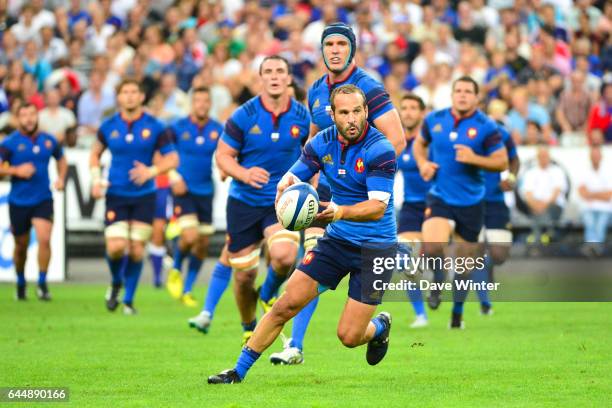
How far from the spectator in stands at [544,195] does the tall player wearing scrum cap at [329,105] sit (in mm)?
13792

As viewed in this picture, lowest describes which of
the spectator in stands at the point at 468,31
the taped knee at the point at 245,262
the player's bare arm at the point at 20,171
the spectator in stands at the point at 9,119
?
the spectator in stands at the point at 9,119

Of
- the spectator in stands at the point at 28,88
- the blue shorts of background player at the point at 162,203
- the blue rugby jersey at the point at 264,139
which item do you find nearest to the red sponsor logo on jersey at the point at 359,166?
the blue rugby jersey at the point at 264,139

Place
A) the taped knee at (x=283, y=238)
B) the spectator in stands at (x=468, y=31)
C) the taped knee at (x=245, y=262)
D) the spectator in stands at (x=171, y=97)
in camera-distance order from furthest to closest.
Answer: the spectator in stands at (x=468, y=31), the spectator in stands at (x=171, y=97), the taped knee at (x=245, y=262), the taped knee at (x=283, y=238)

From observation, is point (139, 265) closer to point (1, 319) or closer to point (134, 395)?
point (1, 319)

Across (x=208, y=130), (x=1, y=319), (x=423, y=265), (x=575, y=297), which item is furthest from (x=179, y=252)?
(x=423, y=265)

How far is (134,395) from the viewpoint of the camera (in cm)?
988

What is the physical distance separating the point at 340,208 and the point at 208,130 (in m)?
10.2

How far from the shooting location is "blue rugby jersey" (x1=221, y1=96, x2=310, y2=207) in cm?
1325

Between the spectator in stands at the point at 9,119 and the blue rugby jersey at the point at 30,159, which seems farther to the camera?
the spectator in stands at the point at 9,119

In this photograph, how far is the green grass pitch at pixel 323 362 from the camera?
384 inches

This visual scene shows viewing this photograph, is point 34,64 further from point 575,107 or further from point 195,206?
point 575,107

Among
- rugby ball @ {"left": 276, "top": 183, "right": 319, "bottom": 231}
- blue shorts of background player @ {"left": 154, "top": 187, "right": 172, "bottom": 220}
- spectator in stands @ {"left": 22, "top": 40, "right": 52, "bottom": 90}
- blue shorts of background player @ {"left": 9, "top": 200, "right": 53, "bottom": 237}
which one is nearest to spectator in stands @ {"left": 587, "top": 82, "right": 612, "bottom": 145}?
blue shorts of background player @ {"left": 154, "top": 187, "right": 172, "bottom": 220}

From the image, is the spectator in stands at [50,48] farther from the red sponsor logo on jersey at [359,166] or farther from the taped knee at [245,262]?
the red sponsor logo on jersey at [359,166]

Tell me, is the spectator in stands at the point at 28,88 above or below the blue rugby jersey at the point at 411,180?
below
